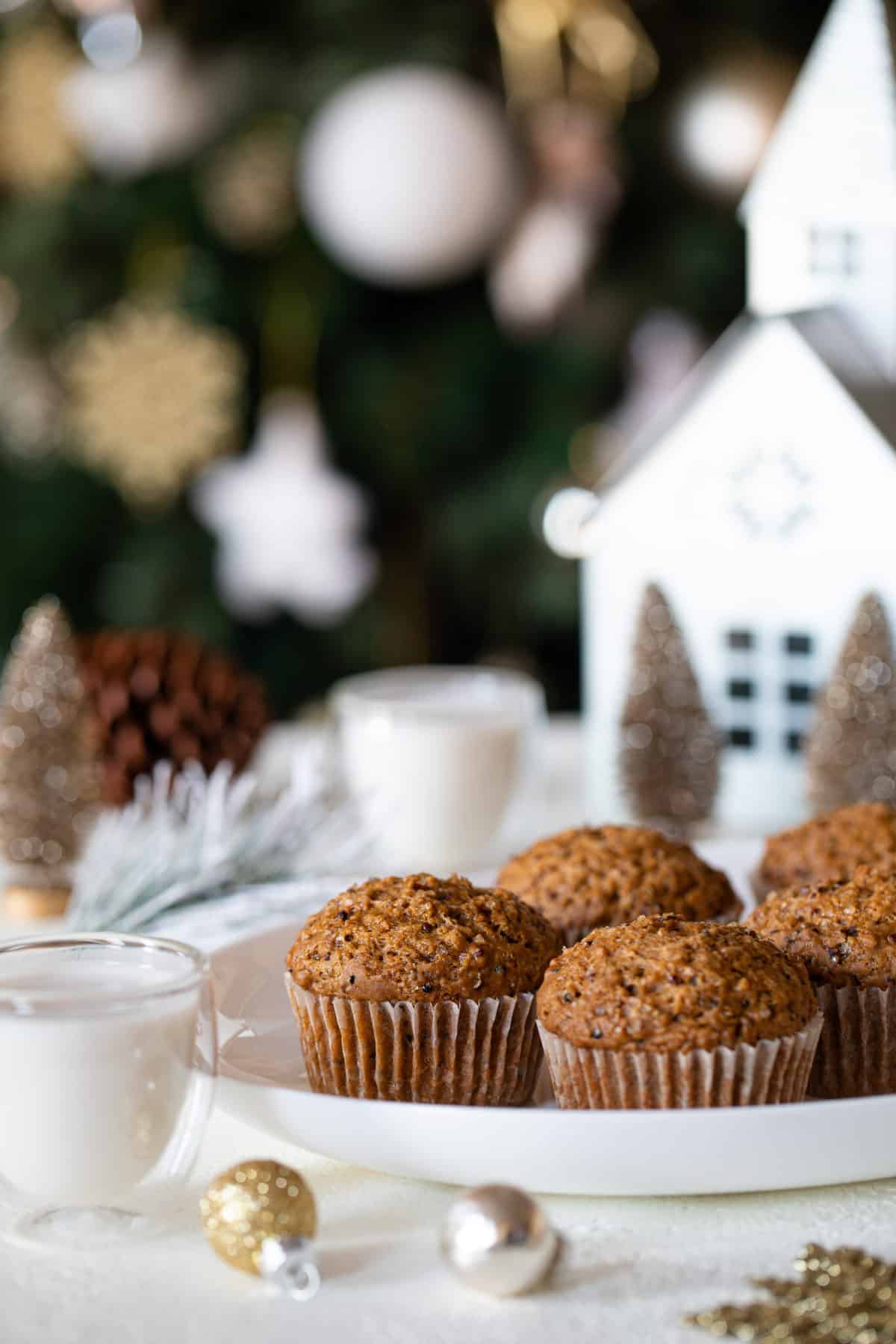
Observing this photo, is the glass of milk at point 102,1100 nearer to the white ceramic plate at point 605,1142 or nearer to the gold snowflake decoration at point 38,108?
the white ceramic plate at point 605,1142

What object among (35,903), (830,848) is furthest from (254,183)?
(830,848)

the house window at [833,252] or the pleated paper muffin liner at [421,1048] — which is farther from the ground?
the house window at [833,252]

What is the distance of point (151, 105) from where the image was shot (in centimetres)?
301

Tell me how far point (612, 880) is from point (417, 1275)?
1.80ft

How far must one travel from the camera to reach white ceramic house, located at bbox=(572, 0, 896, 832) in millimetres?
2086

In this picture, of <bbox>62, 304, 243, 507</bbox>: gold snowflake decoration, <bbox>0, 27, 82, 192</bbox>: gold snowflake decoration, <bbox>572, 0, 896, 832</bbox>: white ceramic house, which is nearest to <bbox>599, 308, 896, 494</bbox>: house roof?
<bbox>572, 0, 896, 832</bbox>: white ceramic house

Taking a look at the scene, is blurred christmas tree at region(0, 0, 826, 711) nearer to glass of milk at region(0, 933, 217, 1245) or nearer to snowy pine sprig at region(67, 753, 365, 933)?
snowy pine sprig at region(67, 753, 365, 933)

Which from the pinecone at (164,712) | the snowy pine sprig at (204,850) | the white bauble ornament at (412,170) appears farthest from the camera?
the white bauble ornament at (412,170)

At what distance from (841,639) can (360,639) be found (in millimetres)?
1625

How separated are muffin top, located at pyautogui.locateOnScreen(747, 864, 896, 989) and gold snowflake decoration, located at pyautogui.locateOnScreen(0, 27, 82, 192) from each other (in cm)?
243

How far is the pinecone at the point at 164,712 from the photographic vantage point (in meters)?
2.24

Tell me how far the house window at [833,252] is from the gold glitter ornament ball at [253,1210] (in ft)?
5.12

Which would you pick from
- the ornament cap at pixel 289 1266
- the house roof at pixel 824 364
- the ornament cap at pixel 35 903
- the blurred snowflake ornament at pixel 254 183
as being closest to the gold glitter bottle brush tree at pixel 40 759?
the ornament cap at pixel 35 903

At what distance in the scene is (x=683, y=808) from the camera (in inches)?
82.0
